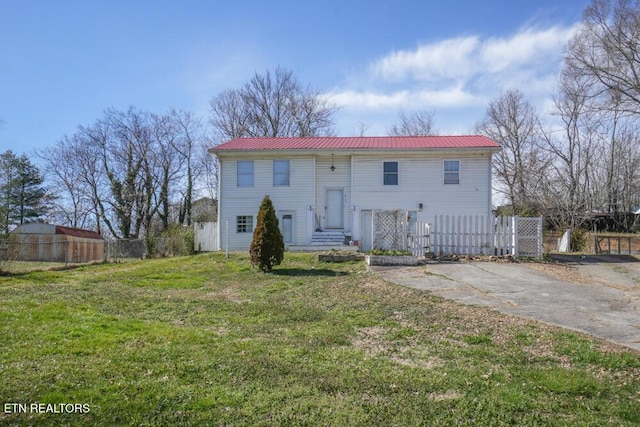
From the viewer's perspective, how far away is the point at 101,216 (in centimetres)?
3675

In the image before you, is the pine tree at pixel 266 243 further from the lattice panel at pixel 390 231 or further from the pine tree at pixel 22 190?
the pine tree at pixel 22 190

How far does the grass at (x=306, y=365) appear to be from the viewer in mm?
3295

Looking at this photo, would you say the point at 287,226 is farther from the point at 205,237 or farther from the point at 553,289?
the point at 553,289

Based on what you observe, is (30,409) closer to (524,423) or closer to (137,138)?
(524,423)

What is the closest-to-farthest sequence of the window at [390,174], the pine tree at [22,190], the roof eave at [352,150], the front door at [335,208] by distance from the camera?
the roof eave at [352,150] → the window at [390,174] → the front door at [335,208] → the pine tree at [22,190]

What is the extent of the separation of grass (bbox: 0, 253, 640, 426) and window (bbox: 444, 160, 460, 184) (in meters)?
12.4

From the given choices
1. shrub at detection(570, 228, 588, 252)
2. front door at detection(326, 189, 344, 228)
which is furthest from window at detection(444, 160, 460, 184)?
shrub at detection(570, 228, 588, 252)

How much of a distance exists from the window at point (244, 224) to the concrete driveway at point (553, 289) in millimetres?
9641

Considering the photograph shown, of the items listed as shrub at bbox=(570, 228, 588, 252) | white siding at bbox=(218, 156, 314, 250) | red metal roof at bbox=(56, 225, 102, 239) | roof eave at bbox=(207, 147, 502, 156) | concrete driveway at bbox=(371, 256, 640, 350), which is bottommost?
concrete driveway at bbox=(371, 256, 640, 350)

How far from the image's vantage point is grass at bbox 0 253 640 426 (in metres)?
3.29

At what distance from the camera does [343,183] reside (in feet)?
65.4

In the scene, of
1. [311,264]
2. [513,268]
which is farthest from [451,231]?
[311,264]

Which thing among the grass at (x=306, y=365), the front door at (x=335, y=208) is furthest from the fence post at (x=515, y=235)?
the front door at (x=335, y=208)

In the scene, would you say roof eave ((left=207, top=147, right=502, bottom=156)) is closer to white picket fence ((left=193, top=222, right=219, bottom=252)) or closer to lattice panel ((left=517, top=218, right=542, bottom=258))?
white picket fence ((left=193, top=222, right=219, bottom=252))
